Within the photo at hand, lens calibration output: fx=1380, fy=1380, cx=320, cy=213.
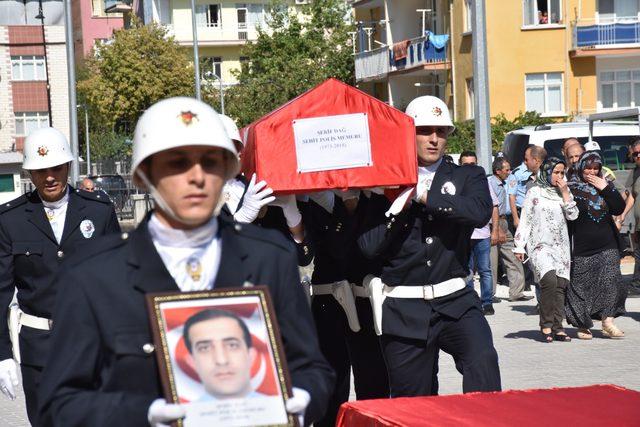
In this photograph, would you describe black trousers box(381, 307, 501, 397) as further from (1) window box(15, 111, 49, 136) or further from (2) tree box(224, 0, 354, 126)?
(1) window box(15, 111, 49, 136)

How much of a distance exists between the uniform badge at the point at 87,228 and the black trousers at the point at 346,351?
4.80 feet

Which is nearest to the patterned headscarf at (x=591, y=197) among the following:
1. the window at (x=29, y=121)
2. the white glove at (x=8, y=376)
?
the white glove at (x=8, y=376)

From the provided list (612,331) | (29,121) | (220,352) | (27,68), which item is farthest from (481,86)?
(29,121)

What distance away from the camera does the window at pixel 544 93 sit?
4794cm

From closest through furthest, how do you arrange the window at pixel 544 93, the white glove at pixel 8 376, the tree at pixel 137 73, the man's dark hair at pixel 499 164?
the white glove at pixel 8 376 → the man's dark hair at pixel 499 164 → the window at pixel 544 93 → the tree at pixel 137 73

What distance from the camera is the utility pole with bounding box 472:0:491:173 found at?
21.1 metres

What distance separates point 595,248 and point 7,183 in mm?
67199

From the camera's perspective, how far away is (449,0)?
51406mm

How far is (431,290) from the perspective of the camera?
7777mm

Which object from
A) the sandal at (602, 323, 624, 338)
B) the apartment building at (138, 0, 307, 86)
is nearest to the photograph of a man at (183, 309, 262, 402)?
the sandal at (602, 323, 624, 338)

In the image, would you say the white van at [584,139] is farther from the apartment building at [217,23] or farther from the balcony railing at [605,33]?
the apartment building at [217,23]

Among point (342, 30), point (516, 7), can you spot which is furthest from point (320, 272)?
point (342, 30)

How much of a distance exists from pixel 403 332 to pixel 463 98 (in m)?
43.3

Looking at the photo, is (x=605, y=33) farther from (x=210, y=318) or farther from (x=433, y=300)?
(x=210, y=318)
